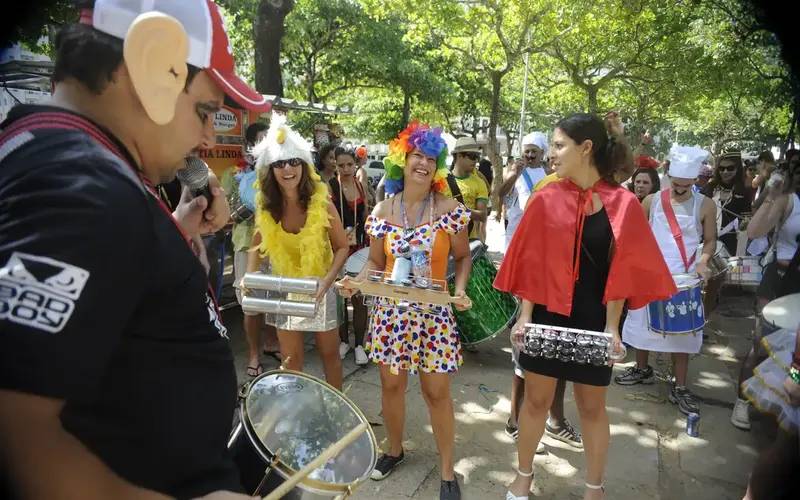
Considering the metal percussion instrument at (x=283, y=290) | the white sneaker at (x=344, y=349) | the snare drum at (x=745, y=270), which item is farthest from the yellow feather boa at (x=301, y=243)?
the snare drum at (x=745, y=270)

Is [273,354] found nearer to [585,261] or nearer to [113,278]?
[585,261]

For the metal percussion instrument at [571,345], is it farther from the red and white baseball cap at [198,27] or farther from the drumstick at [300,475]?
the red and white baseball cap at [198,27]

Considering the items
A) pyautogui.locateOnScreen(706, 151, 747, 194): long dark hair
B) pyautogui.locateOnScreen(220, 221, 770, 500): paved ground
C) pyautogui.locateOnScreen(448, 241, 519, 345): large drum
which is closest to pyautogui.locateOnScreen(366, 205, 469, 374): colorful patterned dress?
pyautogui.locateOnScreen(220, 221, 770, 500): paved ground

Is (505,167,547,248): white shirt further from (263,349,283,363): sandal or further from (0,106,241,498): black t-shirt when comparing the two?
(0,106,241,498): black t-shirt

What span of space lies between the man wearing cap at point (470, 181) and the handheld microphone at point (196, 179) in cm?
387

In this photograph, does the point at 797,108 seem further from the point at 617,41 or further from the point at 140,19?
the point at 617,41

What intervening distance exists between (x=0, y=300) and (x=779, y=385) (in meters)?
2.55

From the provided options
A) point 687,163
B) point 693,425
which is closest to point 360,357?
point 693,425

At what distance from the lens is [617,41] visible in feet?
50.4

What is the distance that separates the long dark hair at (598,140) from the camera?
8.97 feet

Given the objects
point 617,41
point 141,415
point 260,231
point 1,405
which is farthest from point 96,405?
point 617,41

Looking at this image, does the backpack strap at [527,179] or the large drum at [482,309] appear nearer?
the large drum at [482,309]

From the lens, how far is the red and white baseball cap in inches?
40.8

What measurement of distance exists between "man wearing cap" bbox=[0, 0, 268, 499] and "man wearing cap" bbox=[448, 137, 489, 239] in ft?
15.1
